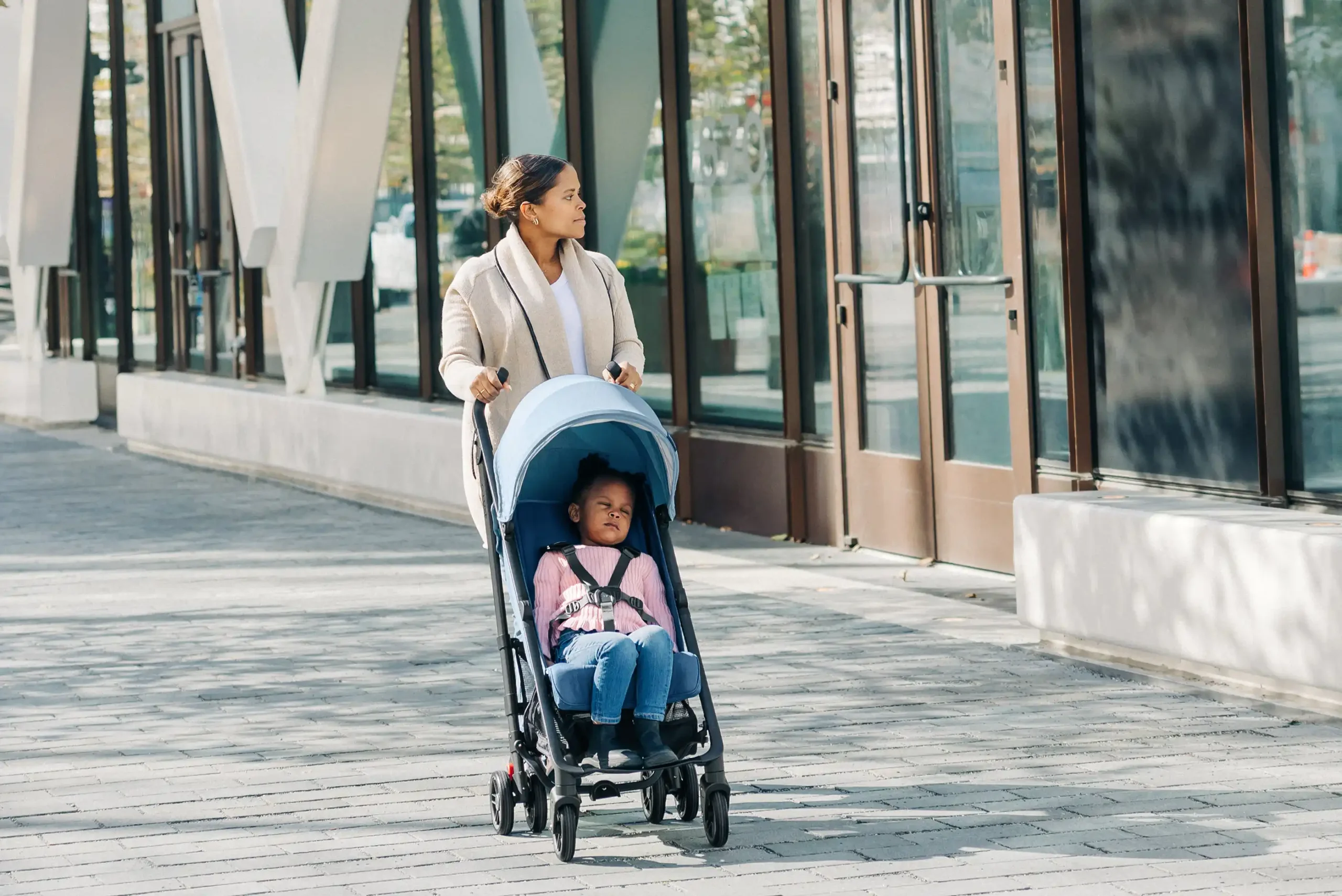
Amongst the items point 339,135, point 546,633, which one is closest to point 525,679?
point 546,633

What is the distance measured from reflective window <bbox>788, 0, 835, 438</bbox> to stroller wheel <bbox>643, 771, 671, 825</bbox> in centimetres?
613

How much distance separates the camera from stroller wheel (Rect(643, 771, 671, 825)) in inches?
239

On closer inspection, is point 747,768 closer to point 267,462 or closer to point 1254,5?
point 1254,5

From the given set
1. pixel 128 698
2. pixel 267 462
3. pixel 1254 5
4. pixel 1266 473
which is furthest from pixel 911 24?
pixel 267 462

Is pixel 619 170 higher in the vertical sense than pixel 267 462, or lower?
higher

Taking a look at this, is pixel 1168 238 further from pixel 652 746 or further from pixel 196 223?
pixel 196 223

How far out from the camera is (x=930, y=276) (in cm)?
1121

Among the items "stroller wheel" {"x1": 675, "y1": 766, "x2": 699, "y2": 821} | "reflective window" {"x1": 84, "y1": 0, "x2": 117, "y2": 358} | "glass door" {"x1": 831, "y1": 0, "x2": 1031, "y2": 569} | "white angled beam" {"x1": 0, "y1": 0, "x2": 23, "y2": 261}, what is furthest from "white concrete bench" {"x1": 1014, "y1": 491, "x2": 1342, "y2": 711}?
"white angled beam" {"x1": 0, "y1": 0, "x2": 23, "y2": 261}

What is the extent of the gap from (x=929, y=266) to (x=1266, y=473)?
283cm

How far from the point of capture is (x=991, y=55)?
10828 mm

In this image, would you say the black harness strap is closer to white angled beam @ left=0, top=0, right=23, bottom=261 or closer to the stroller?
the stroller

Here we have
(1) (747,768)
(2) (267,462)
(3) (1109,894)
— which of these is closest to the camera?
(3) (1109,894)

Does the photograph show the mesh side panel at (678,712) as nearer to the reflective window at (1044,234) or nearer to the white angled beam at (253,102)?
the reflective window at (1044,234)

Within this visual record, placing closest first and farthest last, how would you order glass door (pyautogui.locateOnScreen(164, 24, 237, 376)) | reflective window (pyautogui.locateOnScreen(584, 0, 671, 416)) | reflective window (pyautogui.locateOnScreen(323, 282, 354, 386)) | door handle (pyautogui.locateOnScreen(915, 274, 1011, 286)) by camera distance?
door handle (pyautogui.locateOnScreen(915, 274, 1011, 286))
reflective window (pyautogui.locateOnScreen(584, 0, 671, 416))
reflective window (pyautogui.locateOnScreen(323, 282, 354, 386))
glass door (pyautogui.locateOnScreen(164, 24, 237, 376))
